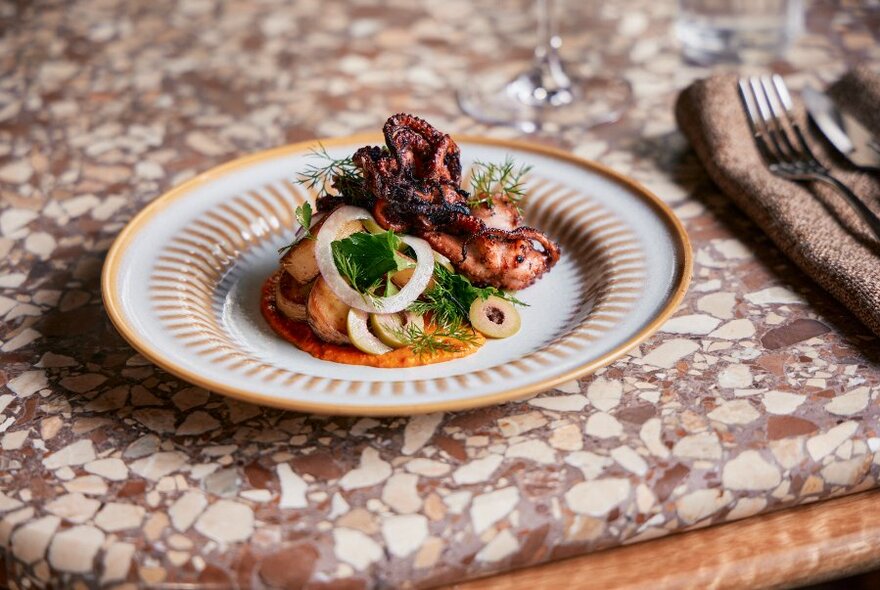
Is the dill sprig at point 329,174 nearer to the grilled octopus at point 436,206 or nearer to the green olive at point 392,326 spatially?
the grilled octopus at point 436,206

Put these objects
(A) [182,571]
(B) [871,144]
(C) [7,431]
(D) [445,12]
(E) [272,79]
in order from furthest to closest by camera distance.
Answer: (D) [445,12] → (E) [272,79] → (B) [871,144] → (C) [7,431] → (A) [182,571]

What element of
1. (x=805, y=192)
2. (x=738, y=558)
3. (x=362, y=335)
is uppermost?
(x=805, y=192)

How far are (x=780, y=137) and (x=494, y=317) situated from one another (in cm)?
97

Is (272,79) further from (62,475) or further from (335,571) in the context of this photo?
(335,571)

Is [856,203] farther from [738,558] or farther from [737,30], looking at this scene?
[737,30]

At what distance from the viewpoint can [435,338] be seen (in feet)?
5.58

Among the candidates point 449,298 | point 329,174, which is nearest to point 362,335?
point 449,298

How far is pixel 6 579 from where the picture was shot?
1507 millimetres

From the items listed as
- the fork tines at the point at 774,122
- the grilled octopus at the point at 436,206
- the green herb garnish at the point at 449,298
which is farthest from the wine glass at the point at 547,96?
the green herb garnish at the point at 449,298

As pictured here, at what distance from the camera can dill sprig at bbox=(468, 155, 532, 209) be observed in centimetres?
191

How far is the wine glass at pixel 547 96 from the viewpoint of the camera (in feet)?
8.68

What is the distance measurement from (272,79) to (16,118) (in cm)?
71

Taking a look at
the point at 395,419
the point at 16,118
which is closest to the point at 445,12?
the point at 16,118

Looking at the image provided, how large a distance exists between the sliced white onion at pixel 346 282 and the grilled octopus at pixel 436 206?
39mm
